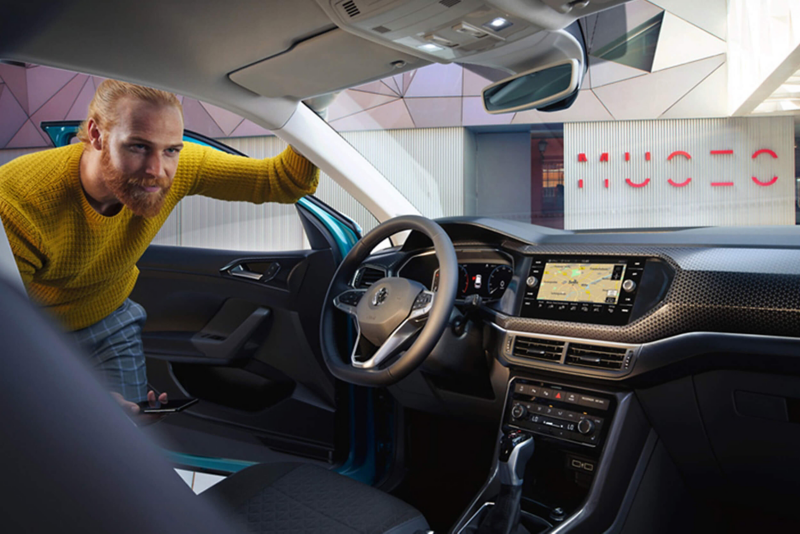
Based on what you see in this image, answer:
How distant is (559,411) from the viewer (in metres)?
1.56

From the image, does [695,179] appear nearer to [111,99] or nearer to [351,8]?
[351,8]

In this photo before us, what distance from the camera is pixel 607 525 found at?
145cm

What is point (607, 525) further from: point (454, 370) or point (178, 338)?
point (178, 338)

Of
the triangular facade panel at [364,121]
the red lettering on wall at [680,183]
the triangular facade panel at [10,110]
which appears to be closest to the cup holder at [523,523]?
the red lettering on wall at [680,183]

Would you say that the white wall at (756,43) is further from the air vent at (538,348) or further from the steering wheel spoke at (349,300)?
the steering wheel spoke at (349,300)

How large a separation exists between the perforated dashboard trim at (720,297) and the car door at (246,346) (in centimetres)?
112

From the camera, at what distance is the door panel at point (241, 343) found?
7.45ft

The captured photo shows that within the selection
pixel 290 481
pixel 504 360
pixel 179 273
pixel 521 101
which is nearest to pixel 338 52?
pixel 521 101

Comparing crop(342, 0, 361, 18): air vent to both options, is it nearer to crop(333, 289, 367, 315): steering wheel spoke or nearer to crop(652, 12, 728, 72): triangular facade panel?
crop(333, 289, 367, 315): steering wheel spoke

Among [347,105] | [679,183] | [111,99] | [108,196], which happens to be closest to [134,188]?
[108,196]

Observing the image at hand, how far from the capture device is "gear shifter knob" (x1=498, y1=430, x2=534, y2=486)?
4.89 ft

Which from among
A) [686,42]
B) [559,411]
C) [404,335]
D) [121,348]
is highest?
[686,42]

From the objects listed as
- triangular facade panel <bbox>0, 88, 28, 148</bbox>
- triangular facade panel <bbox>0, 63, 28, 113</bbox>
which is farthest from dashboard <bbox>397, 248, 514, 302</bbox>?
triangular facade panel <bbox>0, 63, 28, 113</bbox>

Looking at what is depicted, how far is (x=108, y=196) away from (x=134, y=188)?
0.07 meters
